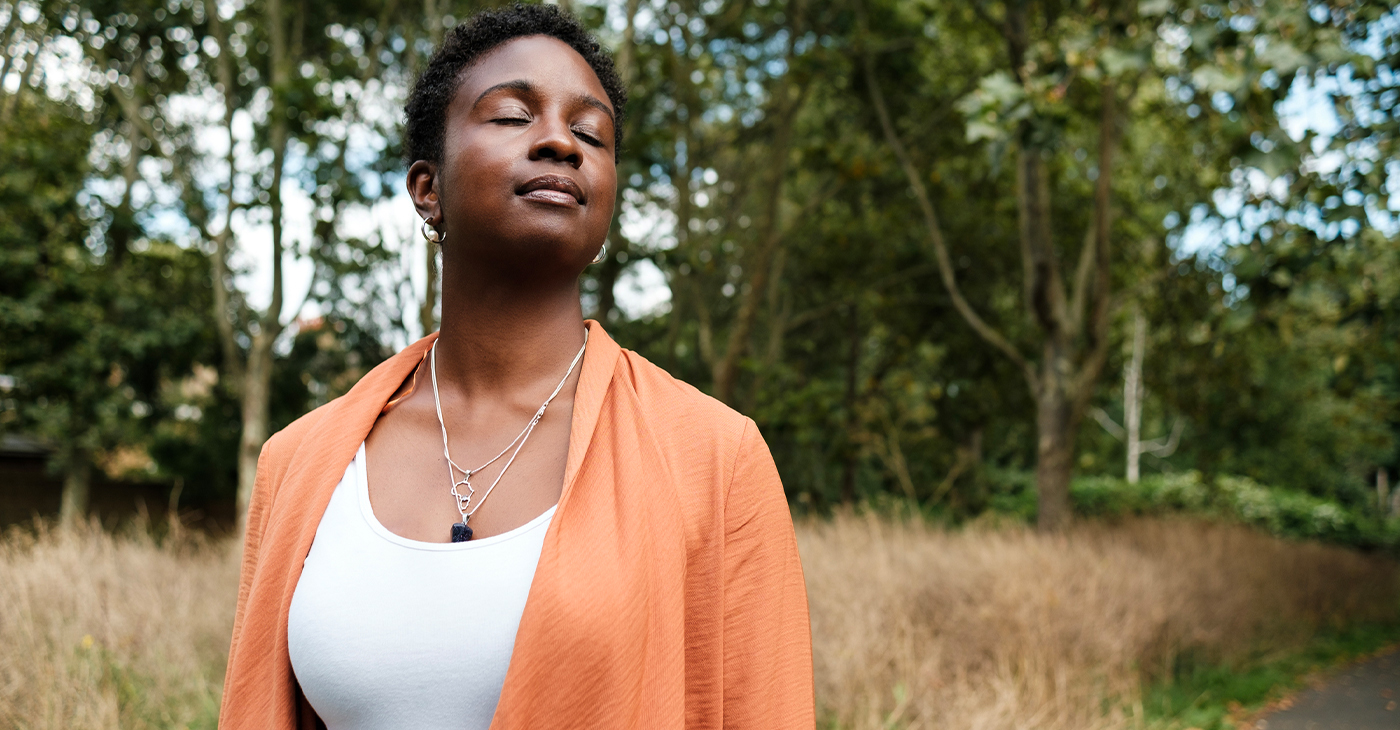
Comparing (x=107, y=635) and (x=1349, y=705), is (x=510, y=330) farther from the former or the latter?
(x=1349, y=705)

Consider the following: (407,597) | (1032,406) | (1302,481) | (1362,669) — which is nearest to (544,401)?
(407,597)

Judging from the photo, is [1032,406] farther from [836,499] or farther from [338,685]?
[338,685]

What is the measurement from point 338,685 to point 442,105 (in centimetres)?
95

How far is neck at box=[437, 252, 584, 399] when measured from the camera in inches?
56.4

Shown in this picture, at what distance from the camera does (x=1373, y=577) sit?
1291 cm

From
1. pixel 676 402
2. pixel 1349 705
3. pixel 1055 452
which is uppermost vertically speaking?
pixel 676 402

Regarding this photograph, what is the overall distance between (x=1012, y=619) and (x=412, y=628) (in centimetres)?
497

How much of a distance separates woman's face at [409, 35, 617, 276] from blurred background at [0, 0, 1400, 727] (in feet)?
9.94

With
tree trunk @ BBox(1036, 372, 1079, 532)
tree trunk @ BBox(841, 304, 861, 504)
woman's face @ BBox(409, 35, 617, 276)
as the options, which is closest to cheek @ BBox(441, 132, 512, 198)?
woman's face @ BBox(409, 35, 617, 276)

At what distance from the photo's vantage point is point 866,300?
12656 mm

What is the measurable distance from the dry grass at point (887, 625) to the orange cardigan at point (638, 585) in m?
2.67

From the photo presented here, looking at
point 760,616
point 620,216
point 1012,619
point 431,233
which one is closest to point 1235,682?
point 1012,619

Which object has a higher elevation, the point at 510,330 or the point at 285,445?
the point at 510,330

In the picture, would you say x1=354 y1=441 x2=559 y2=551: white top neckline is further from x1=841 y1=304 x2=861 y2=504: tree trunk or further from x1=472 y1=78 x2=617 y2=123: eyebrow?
x1=841 y1=304 x2=861 y2=504: tree trunk
